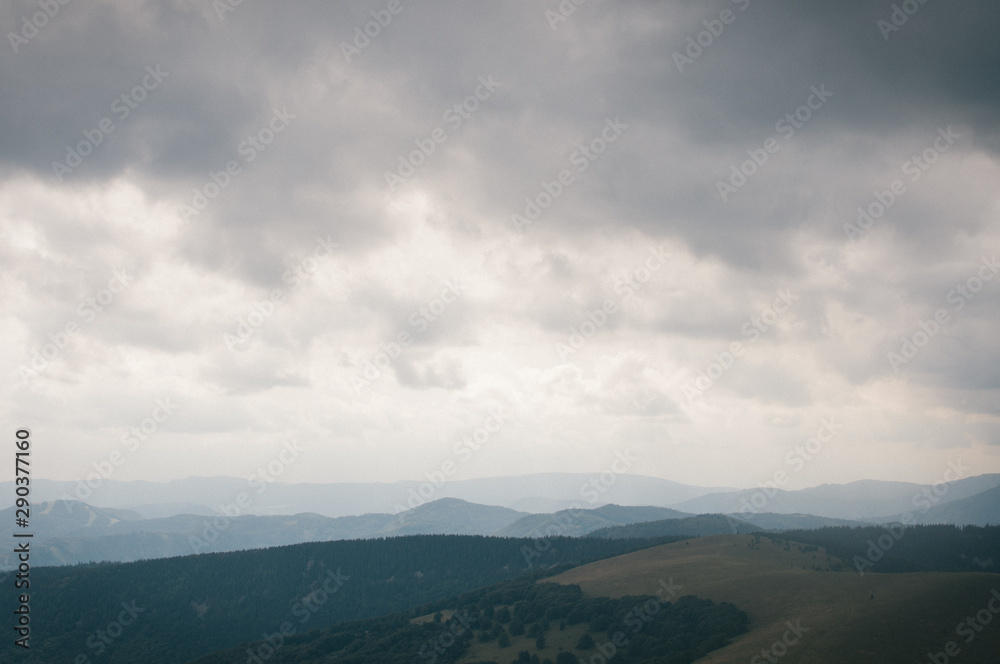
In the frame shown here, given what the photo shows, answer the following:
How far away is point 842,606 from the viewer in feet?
284

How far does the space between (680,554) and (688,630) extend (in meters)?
74.9

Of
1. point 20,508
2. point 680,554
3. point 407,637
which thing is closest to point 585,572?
point 680,554

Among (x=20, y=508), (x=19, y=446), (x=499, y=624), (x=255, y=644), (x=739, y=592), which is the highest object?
(x=19, y=446)

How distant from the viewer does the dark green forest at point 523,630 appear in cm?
10075

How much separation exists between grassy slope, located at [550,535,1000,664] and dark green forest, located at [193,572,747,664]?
699cm

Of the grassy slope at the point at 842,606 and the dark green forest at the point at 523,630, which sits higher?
the grassy slope at the point at 842,606

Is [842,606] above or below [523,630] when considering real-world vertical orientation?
above

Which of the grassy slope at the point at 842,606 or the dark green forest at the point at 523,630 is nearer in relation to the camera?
the grassy slope at the point at 842,606

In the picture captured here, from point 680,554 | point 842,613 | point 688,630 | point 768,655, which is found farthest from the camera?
point 680,554

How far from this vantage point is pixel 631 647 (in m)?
108

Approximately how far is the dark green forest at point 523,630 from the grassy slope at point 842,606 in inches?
275

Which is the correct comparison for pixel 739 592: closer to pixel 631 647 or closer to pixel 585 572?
pixel 631 647

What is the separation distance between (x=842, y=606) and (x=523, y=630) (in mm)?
70172

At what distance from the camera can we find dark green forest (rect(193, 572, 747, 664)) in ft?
331
